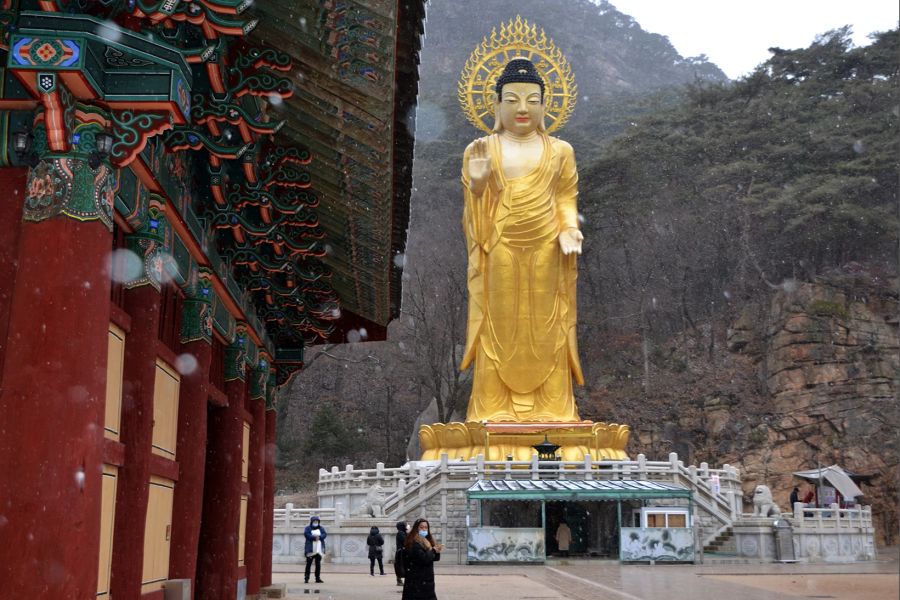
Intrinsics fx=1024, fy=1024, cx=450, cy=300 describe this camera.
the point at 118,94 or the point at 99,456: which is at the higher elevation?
the point at 118,94

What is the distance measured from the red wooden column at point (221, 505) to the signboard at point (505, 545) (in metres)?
11.5

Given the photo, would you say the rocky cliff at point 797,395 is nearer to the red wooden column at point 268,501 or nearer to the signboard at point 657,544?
the signboard at point 657,544

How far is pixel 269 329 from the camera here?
12414 millimetres

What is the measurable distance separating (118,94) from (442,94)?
60.6 meters

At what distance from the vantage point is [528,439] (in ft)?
83.0

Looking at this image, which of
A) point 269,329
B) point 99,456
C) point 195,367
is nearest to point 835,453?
point 269,329

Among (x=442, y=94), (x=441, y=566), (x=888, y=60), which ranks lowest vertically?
(x=441, y=566)

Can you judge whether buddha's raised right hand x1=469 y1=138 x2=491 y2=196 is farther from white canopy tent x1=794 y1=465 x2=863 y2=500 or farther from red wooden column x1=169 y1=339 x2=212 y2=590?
red wooden column x1=169 y1=339 x2=212 y2=590

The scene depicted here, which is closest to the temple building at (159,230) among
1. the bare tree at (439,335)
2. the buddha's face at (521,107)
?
the buddha's face at (521,107)

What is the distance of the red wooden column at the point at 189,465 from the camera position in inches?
292

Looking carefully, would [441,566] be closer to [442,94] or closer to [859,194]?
[859,194]

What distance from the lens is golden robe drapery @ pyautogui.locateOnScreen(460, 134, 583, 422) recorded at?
90.5 feet

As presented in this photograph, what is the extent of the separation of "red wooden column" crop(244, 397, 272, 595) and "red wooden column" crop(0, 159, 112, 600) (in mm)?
7044

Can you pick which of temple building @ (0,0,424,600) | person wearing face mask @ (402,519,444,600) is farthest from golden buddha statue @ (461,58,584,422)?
person wearing face mask @ (402,519,444,600)
